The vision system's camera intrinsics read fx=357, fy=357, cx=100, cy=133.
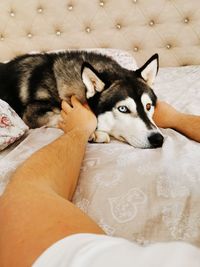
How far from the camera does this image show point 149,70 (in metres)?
1.81

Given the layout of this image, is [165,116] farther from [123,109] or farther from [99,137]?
[99,137]

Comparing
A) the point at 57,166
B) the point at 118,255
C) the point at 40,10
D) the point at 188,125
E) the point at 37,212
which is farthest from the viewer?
the point at 40,10

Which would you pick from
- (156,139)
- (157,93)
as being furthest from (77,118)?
(157,93)

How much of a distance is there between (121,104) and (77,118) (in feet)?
0.78

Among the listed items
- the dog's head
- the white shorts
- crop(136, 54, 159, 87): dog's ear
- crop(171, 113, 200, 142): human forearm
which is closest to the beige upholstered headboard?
crop(136, 54, 159, 87): dog's ear

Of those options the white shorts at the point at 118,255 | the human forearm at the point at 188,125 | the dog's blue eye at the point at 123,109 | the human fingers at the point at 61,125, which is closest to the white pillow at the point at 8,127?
the human fingers at the point at 61,125

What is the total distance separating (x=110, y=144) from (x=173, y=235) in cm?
63

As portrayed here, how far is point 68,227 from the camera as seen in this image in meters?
0.54

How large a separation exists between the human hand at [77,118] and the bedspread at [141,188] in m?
0.10

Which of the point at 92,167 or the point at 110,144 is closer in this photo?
the point at 92,167

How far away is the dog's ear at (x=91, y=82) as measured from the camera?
5.32 ft

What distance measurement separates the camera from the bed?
904mm

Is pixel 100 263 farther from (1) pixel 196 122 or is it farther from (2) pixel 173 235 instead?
(1) pixel 196 122

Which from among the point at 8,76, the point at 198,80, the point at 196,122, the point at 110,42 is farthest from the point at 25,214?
the point at 110,42
